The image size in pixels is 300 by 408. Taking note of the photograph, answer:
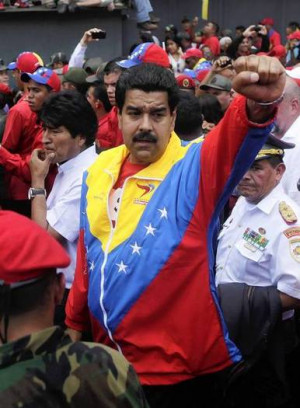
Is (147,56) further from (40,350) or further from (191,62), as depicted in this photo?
(191,62)

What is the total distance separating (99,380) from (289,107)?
2.93 m

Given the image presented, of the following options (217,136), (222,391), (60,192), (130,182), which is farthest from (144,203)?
(60,192)

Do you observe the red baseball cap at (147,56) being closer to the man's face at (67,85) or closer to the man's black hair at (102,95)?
the man's black hair at (102,95)

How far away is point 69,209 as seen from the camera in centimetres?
363

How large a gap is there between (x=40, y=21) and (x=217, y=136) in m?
13.0

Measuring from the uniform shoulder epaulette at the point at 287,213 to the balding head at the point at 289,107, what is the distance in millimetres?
1113

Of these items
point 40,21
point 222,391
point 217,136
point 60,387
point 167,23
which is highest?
point 217,136

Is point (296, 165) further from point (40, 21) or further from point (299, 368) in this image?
point (40, 21)

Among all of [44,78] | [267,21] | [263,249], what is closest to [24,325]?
[263,249]

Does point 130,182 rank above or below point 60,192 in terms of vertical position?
above

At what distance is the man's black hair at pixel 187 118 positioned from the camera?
4.57 metres

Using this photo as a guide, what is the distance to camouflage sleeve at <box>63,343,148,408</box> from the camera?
6.14 ft

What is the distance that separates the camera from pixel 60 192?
3896mm

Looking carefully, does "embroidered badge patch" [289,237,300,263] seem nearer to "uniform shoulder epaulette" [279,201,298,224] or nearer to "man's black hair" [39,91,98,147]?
"uniform shoulder epaulette" [279,201,298,224]
